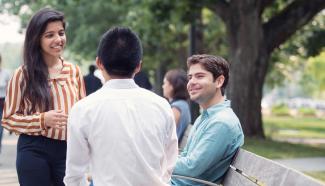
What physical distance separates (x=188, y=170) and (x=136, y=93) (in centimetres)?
164

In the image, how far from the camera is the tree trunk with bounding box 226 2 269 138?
738 inches

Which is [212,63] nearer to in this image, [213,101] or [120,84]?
[213,101]

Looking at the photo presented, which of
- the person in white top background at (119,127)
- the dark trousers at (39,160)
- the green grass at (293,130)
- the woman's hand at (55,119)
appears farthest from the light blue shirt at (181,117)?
the green grass at (293,130)

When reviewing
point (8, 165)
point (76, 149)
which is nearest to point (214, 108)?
point (76, 149)

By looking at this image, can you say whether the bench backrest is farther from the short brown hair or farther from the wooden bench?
the short brown hair

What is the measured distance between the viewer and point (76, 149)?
3.09 metres

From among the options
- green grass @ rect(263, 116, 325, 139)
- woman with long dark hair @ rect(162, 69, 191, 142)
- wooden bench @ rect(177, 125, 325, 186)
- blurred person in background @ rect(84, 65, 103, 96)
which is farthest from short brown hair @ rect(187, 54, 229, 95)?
green grass @ rect(263, 116, 325, 139)

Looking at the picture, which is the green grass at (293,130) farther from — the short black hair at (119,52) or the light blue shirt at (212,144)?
the short black hair at (119,52)

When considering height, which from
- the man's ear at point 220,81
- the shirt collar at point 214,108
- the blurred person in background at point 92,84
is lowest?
the blurred person in background at point 92,84

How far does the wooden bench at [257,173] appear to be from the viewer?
3.69m

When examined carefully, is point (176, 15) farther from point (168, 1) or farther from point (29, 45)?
point (29, 45)

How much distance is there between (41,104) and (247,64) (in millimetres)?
15268

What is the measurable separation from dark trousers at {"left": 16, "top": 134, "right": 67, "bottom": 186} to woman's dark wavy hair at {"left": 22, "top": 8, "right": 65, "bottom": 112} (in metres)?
0.18

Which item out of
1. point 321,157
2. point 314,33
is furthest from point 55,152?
point 314,33
